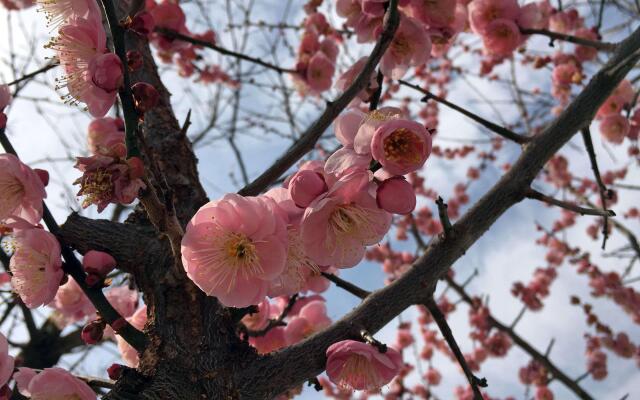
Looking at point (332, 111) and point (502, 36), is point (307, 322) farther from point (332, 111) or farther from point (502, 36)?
point (502, 36)

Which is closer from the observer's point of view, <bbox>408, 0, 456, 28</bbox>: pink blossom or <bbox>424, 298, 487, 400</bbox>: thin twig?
<bbox>424, 298, 487, 400</bbox>: thin twig

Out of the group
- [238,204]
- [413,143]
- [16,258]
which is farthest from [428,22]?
[16,258]

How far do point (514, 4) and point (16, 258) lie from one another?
262 centimetres

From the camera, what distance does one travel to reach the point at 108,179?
1.03 meters

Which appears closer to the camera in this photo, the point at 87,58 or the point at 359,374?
the point at 87,58

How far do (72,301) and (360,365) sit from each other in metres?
1.37

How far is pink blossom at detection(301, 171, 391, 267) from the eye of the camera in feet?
3.94

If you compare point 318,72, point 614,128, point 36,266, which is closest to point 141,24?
point 36,266

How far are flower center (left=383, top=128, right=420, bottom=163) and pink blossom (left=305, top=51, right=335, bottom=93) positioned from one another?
228 cm

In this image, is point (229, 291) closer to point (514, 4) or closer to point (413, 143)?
point (413, 143)

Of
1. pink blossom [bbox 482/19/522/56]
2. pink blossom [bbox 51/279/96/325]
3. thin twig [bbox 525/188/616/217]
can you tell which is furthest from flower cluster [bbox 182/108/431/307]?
pink blossom [bbox 482/19/522/56]

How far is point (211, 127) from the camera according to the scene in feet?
20.2

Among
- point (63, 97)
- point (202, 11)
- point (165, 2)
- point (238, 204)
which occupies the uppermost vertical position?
point (202, 11)

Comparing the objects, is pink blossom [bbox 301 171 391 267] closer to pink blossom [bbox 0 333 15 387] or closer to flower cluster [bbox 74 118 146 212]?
flower cluster [bbox 74 118 146 212]
